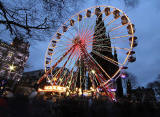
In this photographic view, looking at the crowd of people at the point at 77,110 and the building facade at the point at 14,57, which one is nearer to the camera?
the crowd of people at the point at 77,110

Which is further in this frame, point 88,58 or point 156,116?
point 88,58

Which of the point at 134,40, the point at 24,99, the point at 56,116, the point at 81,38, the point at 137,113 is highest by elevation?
the point at 81,38

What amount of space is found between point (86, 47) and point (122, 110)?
1088 cm

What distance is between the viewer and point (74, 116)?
2.99 m

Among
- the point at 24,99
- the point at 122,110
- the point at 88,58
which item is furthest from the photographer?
the point at 88,58

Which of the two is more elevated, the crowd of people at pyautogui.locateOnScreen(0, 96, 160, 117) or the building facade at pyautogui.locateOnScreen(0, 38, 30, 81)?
the building facade at pyautogui.locateOnScreen(0, 38, 30, 81)

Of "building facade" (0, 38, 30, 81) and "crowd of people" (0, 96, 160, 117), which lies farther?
"building facade" (0, 38, 30, 81)

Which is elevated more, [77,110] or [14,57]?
[14,57]

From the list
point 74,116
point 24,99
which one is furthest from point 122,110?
point 24,99

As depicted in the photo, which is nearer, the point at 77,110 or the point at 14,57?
the point at 77,110

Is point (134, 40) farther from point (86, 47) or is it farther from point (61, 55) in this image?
point (61, 55)

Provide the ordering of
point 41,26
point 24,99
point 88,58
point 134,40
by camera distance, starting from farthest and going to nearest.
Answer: point 88,58 → point 134,40 → point 41,26 → point 24,99

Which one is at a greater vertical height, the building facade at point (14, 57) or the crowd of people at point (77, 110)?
the building facade at point (14, 57)

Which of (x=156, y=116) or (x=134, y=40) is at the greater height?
(x=134, y=40)
